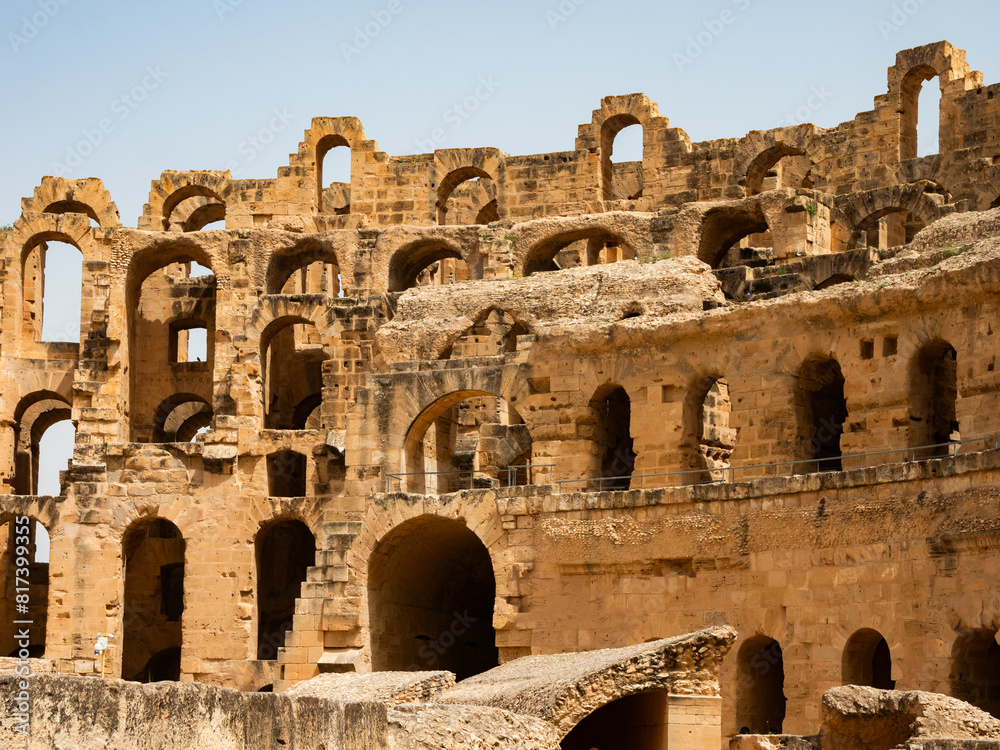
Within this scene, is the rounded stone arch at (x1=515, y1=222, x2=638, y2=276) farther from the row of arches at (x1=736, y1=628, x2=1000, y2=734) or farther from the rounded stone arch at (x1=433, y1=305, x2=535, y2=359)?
the row of arches at (x1=736, y1=628, x2=1000, y2=734)

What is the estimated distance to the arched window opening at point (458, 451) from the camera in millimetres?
27484

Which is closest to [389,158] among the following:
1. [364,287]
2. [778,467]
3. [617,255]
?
[364,287]

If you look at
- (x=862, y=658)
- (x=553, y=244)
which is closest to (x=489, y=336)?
(x=553, y=244)

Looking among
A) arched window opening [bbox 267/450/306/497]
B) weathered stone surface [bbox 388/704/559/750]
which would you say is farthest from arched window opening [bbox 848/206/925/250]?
weathered stone surface [bbox 388/704/559/750]

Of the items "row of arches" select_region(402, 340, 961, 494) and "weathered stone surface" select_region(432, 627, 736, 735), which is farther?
"row of arches" select_region(402, 340, 961, 494)

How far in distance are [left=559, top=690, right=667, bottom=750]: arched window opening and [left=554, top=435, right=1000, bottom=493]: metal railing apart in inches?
249

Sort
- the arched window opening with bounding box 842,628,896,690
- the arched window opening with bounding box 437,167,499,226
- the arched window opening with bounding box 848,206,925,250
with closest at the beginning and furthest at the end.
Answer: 1. the arched window opening with bounding box 842,628,896,690
2. the arched window opening with bounding box 848,206,925,250
3. the arched window opening with bounding box 437,167,499,226

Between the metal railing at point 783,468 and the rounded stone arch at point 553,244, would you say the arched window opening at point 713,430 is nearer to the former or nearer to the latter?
the metal railing at point 783,468

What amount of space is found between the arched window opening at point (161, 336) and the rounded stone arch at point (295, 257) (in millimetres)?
1654

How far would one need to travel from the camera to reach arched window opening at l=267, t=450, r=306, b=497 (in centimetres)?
3292

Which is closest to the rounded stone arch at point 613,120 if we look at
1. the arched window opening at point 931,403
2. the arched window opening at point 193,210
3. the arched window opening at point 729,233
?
the arched window opening at point 729,233

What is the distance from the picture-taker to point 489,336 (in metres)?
30.8

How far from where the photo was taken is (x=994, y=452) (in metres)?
20.0

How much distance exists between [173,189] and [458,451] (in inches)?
427
